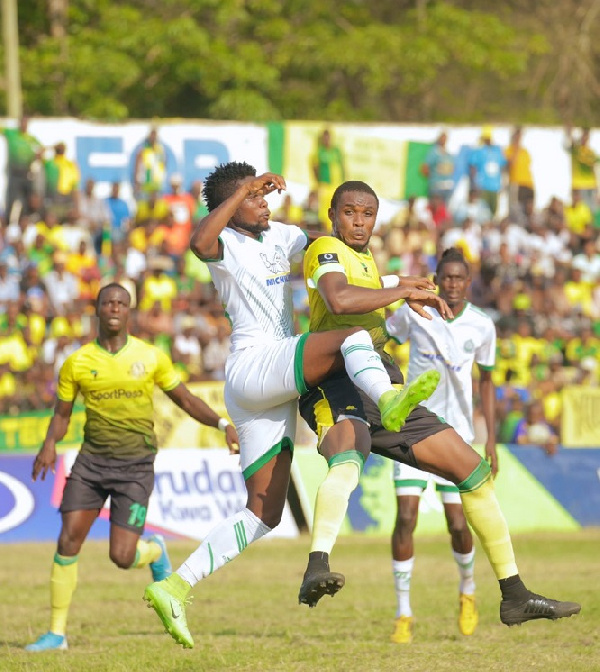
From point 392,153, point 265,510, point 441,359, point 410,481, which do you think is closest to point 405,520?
point 410,481

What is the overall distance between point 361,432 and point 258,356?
2.50 ft

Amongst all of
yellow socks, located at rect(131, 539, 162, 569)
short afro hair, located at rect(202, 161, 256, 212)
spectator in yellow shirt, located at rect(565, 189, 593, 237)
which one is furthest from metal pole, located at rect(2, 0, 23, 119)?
short afro hair, located at rect(202, 161, 256, 212)

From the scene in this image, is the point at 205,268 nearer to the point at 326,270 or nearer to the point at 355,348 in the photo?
the point at 326,270

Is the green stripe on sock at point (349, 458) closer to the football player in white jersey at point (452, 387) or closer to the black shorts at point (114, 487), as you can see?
the football player in white jersey at point (452, 387)

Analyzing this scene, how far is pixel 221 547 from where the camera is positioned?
758cm

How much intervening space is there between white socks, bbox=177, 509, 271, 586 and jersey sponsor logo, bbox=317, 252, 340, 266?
153 cm

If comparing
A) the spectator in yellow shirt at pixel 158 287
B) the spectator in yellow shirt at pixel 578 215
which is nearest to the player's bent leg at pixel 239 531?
the spectator in yellow shirt at pixel 158 287

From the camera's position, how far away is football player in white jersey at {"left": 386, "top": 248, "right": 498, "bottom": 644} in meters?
10.1

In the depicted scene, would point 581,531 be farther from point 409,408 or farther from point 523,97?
point 523,97

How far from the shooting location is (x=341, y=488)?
720cm

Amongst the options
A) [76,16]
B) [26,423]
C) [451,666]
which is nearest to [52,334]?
[26,423]

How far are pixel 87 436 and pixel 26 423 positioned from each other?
9.17 metres

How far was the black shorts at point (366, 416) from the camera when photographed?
24.5ft

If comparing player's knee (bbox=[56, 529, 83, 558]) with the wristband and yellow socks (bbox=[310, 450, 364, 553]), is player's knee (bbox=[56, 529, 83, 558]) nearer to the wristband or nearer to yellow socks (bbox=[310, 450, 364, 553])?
yellow socks (bbox=[310, 450, 364, 553])
